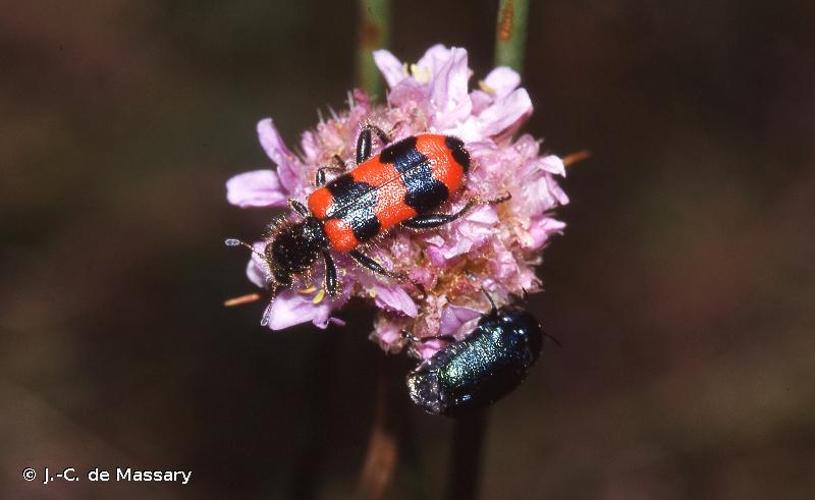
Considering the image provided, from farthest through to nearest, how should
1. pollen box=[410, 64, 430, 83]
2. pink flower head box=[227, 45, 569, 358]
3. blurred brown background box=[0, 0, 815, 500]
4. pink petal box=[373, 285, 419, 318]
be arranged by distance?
blurred brown background box=[0, 0, 815, 500] < pollen box=[410, 64, 430, 83] < pink flower head box=[227, 45, 569, 358] < pink petal box=[373, 285, 419, 318]

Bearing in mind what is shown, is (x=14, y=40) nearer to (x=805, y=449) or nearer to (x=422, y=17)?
(x=422, y=17)

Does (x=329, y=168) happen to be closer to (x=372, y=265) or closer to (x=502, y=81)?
(x=372, y=265)

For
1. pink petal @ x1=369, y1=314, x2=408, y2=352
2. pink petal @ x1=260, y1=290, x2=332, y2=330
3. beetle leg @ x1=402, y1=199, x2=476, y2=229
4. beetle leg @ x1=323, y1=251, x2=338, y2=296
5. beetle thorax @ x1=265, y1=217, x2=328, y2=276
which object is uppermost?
beetle leg @ x1=402, y1=199, x2=476, y2=229

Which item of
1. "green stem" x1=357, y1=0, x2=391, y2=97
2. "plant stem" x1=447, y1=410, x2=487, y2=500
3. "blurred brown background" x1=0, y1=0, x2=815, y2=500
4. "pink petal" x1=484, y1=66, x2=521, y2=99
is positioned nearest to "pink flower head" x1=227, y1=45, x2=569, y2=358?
"pink petal" x1=484, y1=66, x2=521, y2=99

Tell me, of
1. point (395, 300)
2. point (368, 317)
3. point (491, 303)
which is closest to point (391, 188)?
point (395, 300)

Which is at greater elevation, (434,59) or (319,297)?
(434,59)

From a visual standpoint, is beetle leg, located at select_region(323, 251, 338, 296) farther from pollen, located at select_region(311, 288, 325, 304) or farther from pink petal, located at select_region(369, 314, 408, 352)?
pink petal, located at select_region(369, 314, 408, 352)

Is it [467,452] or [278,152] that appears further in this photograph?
[467,452]
